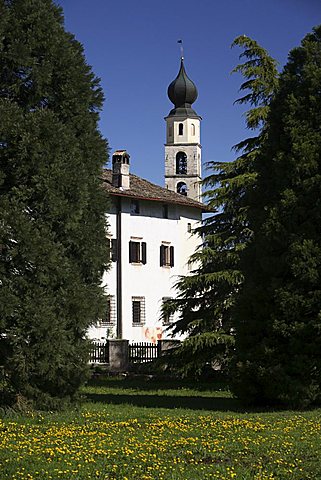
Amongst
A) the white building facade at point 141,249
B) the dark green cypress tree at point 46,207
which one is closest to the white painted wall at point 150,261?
the white building facade at point 141,249

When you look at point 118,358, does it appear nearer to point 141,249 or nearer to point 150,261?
point 141,249

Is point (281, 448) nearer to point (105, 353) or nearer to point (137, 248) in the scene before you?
point (105, 353)

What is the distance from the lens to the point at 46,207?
15.4 metres

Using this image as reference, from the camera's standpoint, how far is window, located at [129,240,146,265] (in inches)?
1994

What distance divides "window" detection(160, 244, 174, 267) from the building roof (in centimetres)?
309

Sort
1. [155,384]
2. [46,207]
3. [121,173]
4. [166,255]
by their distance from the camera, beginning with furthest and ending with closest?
[166,255] → [121,173] → [155,384] → [46,207]

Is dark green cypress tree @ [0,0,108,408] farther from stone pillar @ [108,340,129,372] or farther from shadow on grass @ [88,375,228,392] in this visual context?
stone pillar @ [108,340,129,372]

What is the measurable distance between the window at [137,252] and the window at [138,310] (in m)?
2.43

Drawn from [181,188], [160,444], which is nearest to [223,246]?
[160,444]

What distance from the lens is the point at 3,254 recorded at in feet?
49.6

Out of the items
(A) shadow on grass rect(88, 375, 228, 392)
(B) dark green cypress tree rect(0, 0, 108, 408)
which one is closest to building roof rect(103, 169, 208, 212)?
(A) shadow on grass rect(88, 375, 228, 392)

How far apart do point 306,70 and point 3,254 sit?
309 inches

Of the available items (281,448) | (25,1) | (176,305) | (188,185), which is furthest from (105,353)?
(188,185)

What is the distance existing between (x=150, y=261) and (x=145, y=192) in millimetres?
4502
